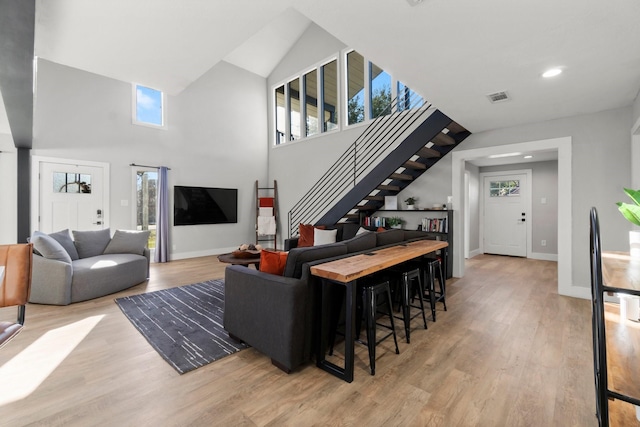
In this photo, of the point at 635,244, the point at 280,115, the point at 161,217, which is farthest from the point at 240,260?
the point at 280,115

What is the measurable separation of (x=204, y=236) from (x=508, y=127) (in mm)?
6590

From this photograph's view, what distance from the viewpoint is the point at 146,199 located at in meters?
6.25

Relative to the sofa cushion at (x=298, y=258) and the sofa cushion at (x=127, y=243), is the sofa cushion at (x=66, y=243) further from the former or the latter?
the sofa cushion at (x=298, y=258)

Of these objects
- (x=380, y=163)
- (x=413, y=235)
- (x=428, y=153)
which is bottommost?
(x=413, y=235)

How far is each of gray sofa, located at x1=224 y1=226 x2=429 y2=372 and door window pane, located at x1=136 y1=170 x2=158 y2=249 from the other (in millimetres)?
4729

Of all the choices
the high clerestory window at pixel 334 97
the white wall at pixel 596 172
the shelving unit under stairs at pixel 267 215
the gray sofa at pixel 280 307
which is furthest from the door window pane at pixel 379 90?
the gray sofa at pixel 280 307

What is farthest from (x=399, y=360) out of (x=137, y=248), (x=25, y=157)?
(x=25, y=157)

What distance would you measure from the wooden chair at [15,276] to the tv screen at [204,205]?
5.03 metres

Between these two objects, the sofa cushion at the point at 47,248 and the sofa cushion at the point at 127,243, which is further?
the sofa cushion at the point at 127,243

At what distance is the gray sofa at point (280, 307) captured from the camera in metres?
2.05

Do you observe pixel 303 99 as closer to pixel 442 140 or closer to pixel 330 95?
pixel 330 95

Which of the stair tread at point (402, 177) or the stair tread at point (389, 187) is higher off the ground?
the stair tread at point (402, 177)

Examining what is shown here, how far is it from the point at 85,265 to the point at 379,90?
5887 mm

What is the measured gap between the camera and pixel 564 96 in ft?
10.7
